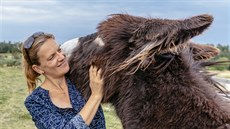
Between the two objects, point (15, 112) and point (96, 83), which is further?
point (15, 112)

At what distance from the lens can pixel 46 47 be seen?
3213mm

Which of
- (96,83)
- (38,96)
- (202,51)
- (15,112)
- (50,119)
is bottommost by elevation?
A: (15,112)

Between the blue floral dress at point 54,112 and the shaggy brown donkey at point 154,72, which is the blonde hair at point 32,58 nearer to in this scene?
the blue floral dress at point 54,112

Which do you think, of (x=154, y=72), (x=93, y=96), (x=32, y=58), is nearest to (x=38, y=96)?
(x=32, y=58)

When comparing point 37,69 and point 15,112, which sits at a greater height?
point 37,69

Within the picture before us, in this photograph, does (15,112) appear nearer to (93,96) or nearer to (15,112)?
(15,112)

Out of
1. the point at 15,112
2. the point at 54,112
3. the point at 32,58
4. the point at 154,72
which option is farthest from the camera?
the point at 15,112

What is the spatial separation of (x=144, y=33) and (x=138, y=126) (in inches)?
25.5

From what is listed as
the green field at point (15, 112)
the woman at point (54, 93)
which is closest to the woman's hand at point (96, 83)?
the woman at point (54, 93)

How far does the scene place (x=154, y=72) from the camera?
304 cm

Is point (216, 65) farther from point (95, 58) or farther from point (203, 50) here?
point (95, 58)

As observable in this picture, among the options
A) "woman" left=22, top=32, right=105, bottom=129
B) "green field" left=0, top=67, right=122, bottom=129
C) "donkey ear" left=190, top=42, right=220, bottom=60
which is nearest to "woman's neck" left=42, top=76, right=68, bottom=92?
"woman" left=22, top=32, right=105, bottom=129

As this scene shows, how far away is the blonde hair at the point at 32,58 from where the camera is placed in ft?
10.6

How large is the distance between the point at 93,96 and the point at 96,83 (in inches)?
4.1
